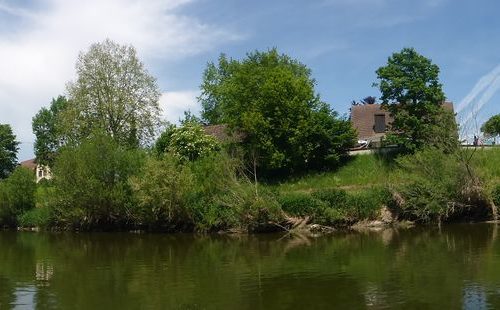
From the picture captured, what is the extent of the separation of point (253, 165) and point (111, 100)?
19357mm

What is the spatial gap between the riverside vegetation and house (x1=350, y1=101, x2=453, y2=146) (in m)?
9.71

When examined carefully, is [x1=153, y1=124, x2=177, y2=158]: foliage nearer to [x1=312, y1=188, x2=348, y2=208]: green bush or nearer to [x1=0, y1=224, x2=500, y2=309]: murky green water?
[x1=0, y1=224, x2=500, y2=309]: murky green water

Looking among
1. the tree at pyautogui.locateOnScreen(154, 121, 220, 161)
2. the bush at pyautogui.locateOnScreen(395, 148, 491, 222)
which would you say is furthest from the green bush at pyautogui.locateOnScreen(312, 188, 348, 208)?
the tree at pyautogui.locateOnScreen(154, 121, 220, 161)

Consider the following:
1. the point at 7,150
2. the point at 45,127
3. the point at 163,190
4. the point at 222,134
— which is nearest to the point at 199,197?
the point at 163,190

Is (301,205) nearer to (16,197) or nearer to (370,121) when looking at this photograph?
(370,121)

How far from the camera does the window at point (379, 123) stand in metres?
68.9

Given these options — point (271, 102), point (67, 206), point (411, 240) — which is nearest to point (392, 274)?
point (411, 240)

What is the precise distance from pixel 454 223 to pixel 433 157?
5168 mm

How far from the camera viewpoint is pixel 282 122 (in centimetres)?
5247

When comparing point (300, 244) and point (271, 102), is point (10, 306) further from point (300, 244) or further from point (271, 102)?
point (271, 102)

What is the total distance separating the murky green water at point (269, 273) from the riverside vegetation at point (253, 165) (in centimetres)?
320

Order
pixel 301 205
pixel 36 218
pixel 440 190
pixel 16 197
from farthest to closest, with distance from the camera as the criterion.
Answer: pixel 16 197, pixel 36 218, pixel 301 205, pixel 440 190

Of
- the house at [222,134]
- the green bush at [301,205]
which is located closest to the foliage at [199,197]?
the green bush at [301,205]

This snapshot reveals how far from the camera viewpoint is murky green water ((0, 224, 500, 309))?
58.3ft
